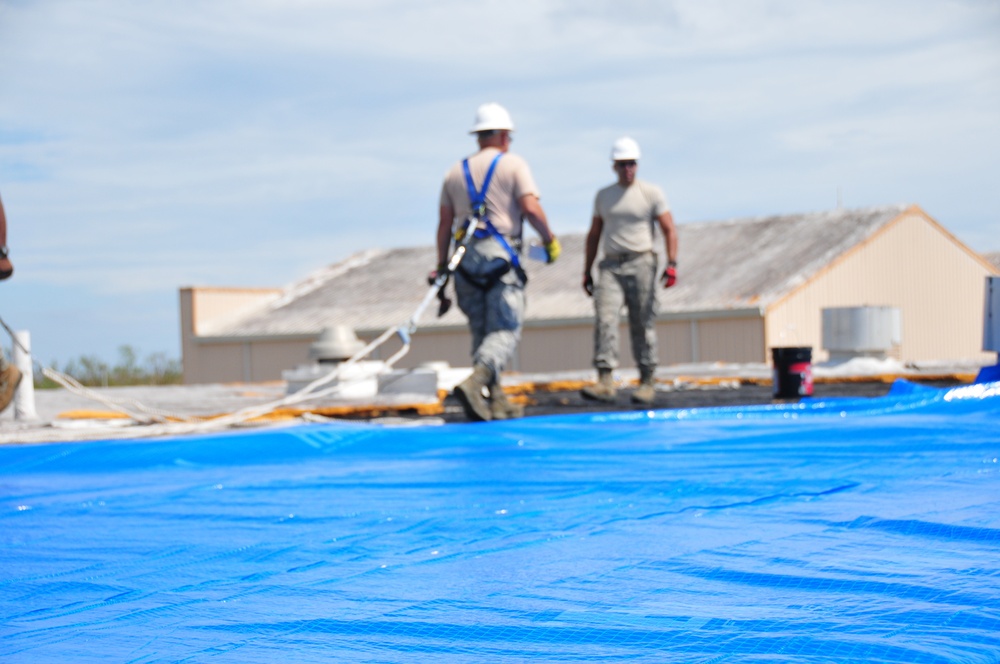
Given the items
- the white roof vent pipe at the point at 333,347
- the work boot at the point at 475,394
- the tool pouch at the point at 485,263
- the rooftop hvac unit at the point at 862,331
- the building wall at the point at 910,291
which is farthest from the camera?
the building wall at the point at 910,291

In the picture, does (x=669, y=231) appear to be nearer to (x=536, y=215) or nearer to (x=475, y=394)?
(x=536, y=215)

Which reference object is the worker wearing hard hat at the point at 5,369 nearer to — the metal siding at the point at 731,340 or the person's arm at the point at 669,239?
the person's arm at the point at 669,239

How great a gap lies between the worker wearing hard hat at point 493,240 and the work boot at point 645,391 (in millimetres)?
1189

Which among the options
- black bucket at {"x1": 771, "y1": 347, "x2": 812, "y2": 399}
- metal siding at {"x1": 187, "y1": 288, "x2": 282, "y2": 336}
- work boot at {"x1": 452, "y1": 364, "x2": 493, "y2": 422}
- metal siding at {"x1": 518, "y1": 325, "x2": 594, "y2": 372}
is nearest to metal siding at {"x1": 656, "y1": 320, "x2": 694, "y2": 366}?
metal siding at {"x1": 518, "y1": 325, "x2": 594, "y2": 372}

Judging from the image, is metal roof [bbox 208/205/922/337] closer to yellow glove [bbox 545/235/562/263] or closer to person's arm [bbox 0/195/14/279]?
yellow glove [bbox 545/235/562/263]

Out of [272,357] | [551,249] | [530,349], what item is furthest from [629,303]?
[272,357]

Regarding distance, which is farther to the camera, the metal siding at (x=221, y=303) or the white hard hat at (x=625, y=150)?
the metal siding at (x=221, y=303)

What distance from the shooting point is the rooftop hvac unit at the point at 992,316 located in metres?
7.75

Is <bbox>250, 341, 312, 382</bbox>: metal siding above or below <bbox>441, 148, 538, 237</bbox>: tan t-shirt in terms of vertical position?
below

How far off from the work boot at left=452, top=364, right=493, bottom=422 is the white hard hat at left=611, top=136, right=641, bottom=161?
2116 mm

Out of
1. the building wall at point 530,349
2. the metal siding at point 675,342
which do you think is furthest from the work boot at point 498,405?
the metal siding at point 675,342

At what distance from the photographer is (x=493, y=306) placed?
6.77m

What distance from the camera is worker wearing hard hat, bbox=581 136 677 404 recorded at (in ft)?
26.6

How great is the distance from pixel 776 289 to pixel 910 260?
5314mm
